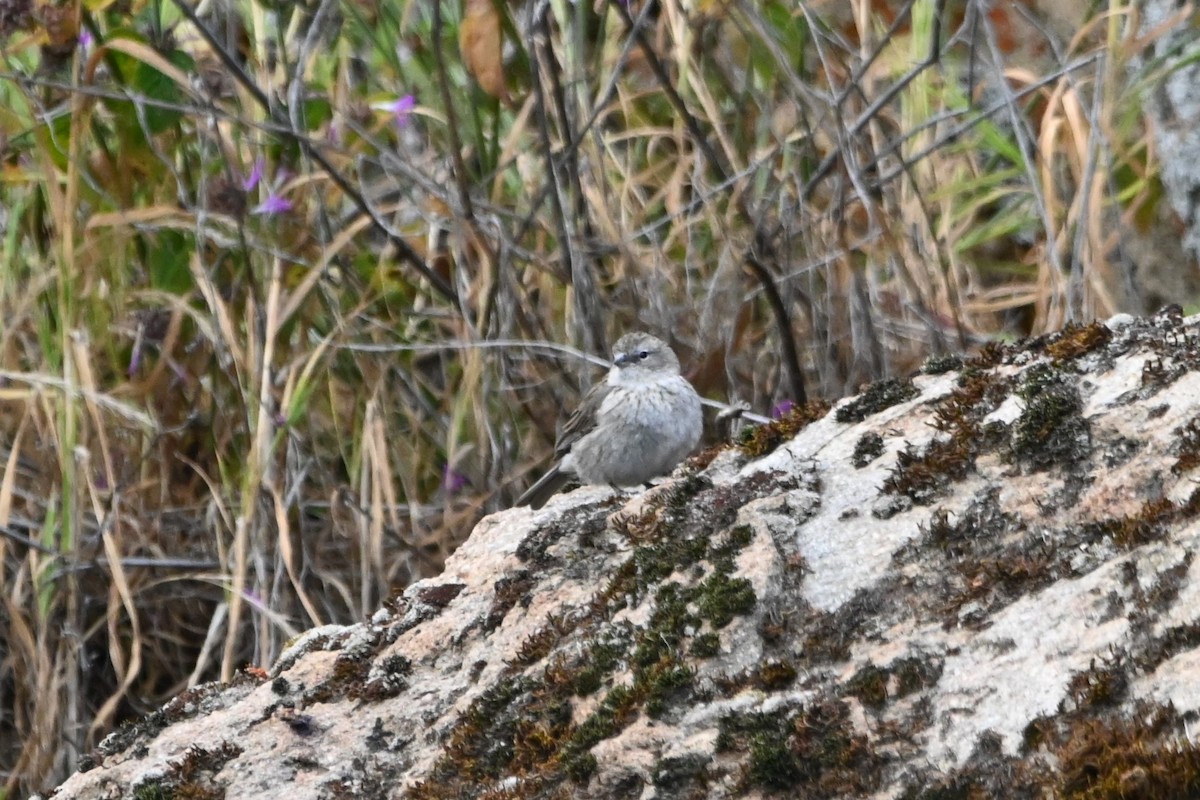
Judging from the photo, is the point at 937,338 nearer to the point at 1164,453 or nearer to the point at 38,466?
the point at 1164,453

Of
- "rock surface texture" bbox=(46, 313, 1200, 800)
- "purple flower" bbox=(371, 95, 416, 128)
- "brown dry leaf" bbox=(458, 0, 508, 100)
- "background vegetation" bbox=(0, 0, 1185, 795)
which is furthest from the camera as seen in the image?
"purple flower" bbox=(371, 95, 416, 128)

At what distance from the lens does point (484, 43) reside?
15.8 feet

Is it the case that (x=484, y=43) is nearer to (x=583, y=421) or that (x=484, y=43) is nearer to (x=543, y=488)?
(x=583, y=421)

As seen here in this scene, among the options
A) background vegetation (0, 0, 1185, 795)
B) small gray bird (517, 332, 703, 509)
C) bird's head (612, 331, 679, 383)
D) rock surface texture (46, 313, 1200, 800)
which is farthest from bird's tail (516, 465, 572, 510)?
rock surface texture (46, 313, 1200, 800)

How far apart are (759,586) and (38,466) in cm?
414

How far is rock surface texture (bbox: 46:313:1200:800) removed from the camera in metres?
2.17

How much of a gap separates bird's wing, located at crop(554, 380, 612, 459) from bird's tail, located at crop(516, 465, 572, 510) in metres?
0.08

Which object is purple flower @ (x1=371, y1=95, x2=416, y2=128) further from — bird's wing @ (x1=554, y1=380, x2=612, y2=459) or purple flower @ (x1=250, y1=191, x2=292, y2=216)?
bird's wing @ (x1=554, y1=380, x2=612, y2=459)

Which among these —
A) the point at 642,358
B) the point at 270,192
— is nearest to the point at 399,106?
the point at 270,192

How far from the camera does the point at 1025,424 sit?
2779 mm

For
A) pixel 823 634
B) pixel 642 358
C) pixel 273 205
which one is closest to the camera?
pixel 823 634

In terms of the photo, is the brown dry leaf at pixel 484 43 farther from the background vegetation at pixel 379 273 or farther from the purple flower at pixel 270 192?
the purple flower at pixel 270 192

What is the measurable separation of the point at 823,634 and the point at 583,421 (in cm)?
325

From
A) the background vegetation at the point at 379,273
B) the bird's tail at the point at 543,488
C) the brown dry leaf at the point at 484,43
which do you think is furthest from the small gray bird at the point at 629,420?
the brown dry leaf at the point at 484,43
